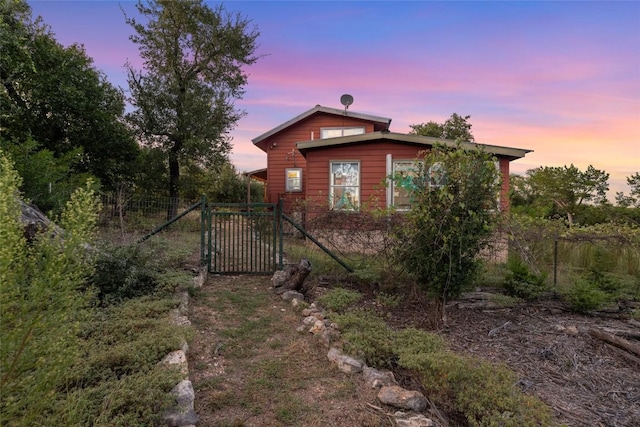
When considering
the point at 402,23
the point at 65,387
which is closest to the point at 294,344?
the point at 65,387

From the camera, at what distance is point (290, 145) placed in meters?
15.4

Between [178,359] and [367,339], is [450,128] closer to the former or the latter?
[367,339]

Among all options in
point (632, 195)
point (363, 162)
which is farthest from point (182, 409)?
point (632, 195)

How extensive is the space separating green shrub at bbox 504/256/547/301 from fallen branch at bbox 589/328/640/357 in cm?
101

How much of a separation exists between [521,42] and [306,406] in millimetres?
8082

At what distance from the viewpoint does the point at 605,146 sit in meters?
8.22

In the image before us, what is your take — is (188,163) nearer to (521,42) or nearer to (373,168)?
(373,168)

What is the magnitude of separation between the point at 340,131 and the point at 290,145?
7.74 feet

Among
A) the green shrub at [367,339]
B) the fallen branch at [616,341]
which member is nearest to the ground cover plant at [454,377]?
the green shrub at [367,339]

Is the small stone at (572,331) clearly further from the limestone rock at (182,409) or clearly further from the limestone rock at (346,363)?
the limestone rock at (182,409)

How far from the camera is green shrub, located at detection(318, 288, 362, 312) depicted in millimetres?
4551

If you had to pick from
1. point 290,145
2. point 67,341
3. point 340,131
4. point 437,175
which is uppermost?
point 340,131

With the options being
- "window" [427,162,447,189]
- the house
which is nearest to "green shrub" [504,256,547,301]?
"window" [427,162,447,189]

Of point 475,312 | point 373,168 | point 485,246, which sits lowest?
point 475,312
